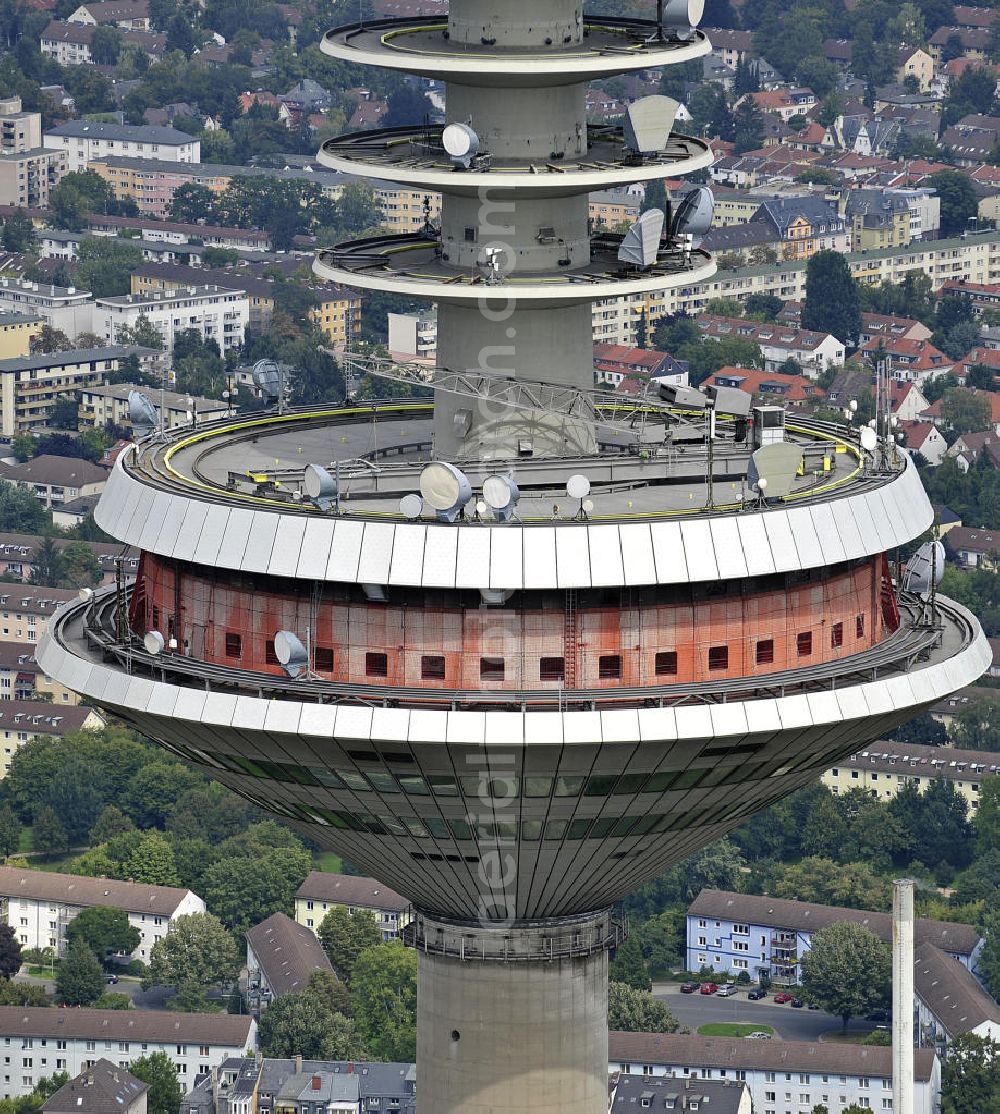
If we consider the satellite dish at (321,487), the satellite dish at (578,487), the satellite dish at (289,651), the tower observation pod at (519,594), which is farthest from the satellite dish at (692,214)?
the satellite dish at (289,651)

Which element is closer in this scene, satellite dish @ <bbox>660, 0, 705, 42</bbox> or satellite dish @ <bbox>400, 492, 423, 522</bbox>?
satellite dish @ <bbox>400, 492, 423, 522</bbox>

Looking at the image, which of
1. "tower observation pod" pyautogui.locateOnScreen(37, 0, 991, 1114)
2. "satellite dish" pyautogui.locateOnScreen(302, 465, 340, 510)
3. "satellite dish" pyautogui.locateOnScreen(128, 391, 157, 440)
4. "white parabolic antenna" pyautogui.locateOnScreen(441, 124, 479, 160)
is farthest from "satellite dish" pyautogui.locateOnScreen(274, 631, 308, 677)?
"white parabolic antenna" pyautogui.locateOnScreen(441, 124, 479, 160)

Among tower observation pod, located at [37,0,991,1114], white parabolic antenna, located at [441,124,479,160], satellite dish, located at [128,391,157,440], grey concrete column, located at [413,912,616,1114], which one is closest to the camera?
tower observation pod, located at [37,0,991,1114]

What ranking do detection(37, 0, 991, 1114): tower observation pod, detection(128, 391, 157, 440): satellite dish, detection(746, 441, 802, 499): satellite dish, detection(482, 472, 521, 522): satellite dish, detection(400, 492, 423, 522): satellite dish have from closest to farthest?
detection(482, 472, 521, 522): satellite dish < detection(400, 492, 423, 522): satellite dish < detection(37, 0, 991, 1114): tower observation pod < detection(746, 441, 802, 499): satellite dish < detection(128, 391, 157, 440): satellite dish

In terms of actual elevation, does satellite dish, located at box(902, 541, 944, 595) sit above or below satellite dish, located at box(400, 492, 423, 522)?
below

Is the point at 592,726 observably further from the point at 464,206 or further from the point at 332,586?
the point at 464,206

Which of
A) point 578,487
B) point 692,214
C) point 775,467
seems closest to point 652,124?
point 692,214

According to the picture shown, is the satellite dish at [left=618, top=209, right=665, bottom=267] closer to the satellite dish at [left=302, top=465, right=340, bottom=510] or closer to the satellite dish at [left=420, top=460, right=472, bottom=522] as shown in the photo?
the satellite dish at [left=420, top=460, right=472, bottom=522]

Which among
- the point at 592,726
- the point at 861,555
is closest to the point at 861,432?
the point at 861,555
